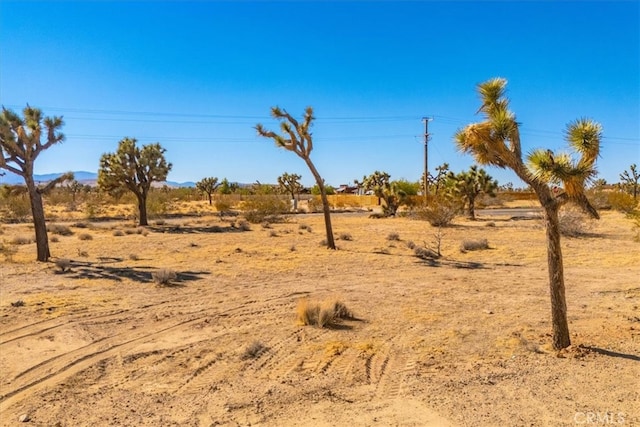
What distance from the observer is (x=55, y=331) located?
8492 millimetres

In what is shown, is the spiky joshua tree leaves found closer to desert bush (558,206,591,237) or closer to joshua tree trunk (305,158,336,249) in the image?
joshua tree trunk (305,158,336,249)

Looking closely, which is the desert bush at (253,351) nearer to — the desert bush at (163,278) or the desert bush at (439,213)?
the desert bush at (163,278)

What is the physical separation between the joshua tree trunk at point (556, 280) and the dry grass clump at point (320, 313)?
3.70 metres

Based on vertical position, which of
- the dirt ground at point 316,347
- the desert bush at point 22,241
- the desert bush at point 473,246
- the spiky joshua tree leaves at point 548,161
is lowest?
the dirt ground at point 316,347

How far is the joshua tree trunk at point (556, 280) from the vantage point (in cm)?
692

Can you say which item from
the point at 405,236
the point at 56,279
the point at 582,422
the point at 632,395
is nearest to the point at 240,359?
the point at 582,422

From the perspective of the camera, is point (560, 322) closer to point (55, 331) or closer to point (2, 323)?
point (55, 331)

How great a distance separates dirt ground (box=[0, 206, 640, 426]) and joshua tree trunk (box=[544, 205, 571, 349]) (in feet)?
0.79

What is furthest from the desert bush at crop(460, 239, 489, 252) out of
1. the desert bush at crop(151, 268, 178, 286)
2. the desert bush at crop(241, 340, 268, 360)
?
the desert bush at crop(241, 340, 268, 360)

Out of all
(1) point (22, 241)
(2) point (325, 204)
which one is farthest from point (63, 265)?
Result: (2) point (325, 204)

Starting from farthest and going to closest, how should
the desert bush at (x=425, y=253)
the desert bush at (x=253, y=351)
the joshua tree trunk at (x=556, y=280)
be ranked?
the desert bush at (x=425, y=253) < the desert bush at (x=253, y=351) < the joshua tree trunk at (x=556, y=280)

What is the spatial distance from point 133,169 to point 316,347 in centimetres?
2623

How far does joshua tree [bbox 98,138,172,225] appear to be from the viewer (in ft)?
99.2

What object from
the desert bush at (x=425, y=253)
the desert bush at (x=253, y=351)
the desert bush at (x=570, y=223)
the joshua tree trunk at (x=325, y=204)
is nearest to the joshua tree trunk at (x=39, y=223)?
the joshua tree trunk at (x=325, y=204)
